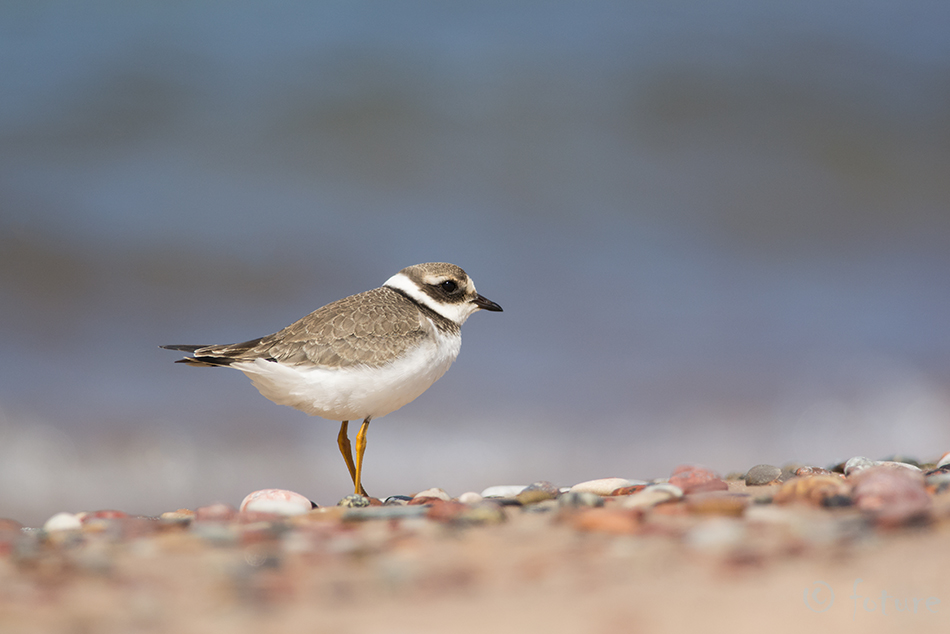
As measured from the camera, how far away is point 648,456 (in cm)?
787

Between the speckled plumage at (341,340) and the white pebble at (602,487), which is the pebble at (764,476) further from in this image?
the speckled plumage at (341,340)

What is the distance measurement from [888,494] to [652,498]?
37.6 inches

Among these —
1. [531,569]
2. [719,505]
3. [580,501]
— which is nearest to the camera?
[531,569]

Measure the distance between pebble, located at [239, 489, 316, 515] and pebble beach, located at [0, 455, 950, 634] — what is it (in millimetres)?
522

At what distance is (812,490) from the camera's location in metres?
3.43

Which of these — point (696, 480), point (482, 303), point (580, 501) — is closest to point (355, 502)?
point (580, 501)

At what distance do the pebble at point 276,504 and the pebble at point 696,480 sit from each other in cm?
199

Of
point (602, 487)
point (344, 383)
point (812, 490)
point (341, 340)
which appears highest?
point (341, 340)

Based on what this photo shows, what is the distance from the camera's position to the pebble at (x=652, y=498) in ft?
11.9

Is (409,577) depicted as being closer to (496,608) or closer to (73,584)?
(496,608)

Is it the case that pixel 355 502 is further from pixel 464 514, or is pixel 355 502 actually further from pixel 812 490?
pixel 812 490

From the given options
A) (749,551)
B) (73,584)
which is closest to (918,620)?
(749,551)

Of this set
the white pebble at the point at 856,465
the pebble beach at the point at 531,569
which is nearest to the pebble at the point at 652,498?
the pebble beach at the point at 531,569

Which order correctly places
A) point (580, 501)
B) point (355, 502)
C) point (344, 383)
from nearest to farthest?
1. point (580, 501)
2. point (355, 502)
3. point (344, 383)
